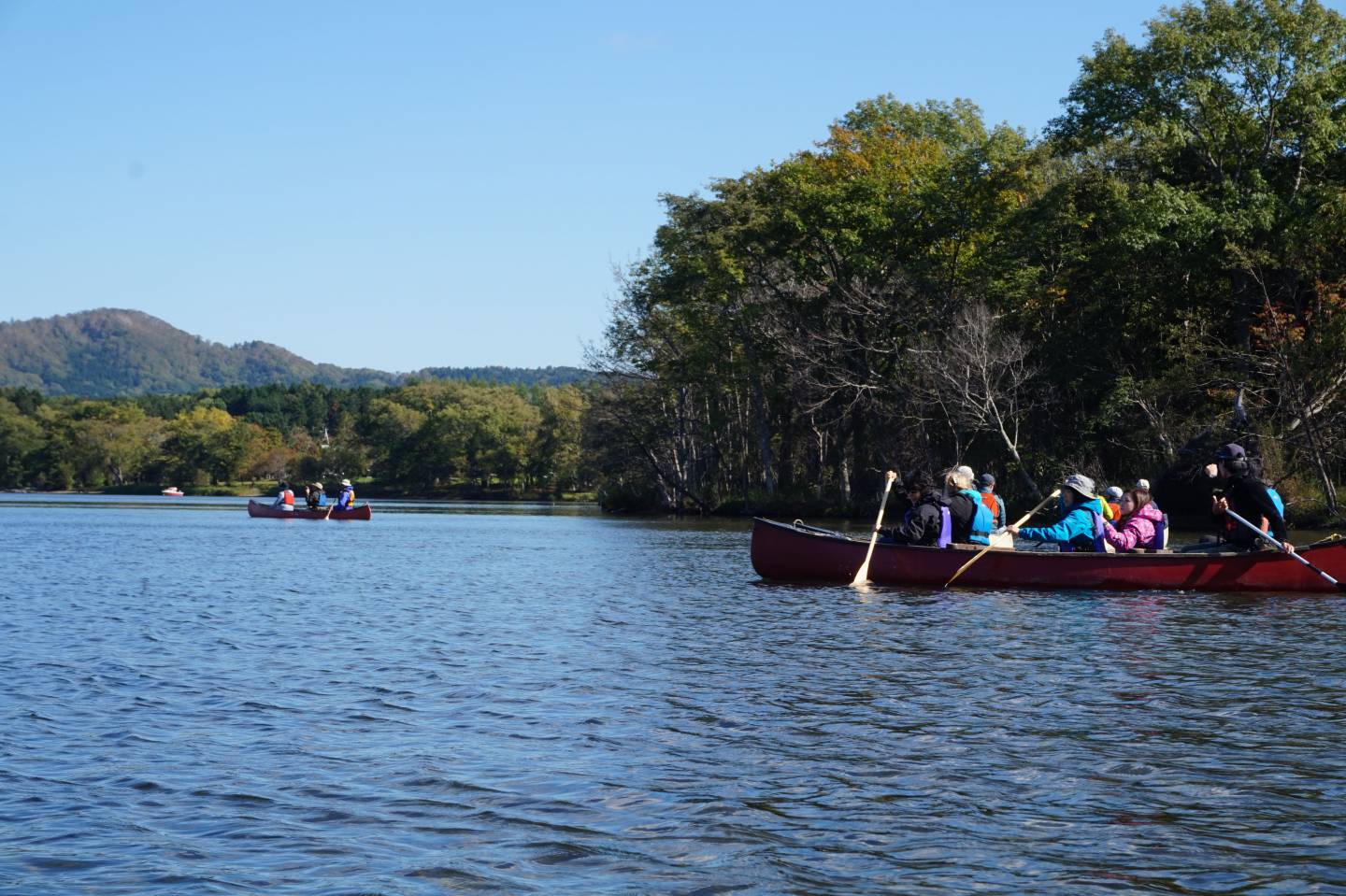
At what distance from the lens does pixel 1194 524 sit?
44.9 m

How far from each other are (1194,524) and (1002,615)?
29.4m

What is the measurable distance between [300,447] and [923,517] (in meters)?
157

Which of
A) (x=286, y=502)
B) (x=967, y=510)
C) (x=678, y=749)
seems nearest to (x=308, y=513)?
(x=286, y=502)

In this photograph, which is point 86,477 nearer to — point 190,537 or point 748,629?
point 190,537

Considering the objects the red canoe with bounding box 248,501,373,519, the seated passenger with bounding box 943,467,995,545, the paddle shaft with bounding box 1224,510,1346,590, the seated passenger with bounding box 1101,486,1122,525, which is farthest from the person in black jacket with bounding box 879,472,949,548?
the red canoe with bounding box 248,501,373,519

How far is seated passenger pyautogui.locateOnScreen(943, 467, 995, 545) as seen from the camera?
22094mm

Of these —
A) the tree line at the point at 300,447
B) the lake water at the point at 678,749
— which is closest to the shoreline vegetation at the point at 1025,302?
the lake water at the point at 678,749

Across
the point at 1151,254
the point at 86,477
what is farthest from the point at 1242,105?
the point at 86,477

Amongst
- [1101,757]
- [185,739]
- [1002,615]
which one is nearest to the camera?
[1101,757]

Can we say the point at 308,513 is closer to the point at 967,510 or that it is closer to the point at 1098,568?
the point at 967,510

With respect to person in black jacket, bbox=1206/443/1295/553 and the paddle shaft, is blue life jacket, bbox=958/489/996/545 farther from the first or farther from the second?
the paddle shaft

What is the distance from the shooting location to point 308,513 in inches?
2418

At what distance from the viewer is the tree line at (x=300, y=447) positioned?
449ft

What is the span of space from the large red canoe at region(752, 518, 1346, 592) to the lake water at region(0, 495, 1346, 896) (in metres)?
1.13
